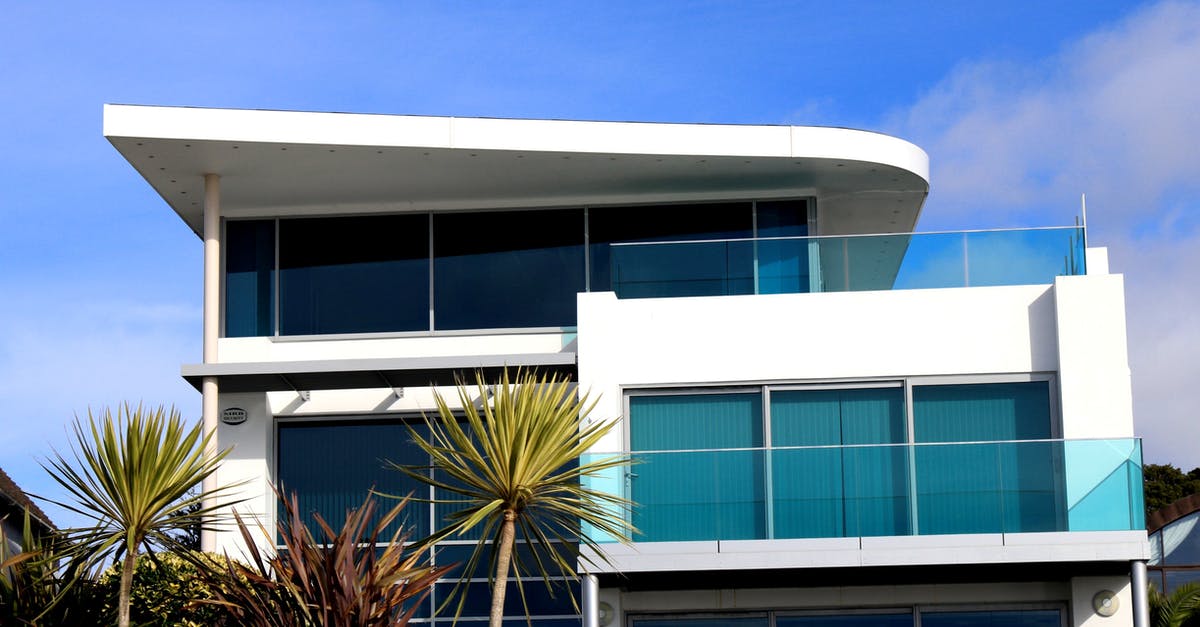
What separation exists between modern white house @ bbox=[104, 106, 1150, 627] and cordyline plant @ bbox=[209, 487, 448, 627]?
3177mm

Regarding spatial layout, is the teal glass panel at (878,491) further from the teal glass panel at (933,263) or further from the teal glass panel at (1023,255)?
the teal glass panel at (1023,255)

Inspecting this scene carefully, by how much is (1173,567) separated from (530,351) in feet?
40.9

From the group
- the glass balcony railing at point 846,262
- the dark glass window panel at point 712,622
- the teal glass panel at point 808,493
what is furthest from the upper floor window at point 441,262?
the teal glass panel at point 808,493

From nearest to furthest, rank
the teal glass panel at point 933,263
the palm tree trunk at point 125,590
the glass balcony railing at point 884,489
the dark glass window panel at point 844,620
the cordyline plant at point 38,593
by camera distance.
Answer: the palm tree trunk at point 125,590, the cordyline plant at point 38,593, the glass balcony railing at point 884,489, the dark glass window panel at point 844,620, the teal glass panel at point 933,263

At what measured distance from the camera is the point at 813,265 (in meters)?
17.6

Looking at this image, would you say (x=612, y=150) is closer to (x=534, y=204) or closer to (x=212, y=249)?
(x=534, y=204)

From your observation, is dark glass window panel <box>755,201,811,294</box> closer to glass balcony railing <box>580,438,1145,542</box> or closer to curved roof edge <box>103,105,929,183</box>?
curved roof edge <box>103,105,929,183</box>

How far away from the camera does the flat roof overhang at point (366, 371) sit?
18047 millimetres

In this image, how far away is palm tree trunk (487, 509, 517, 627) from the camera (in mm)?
12969

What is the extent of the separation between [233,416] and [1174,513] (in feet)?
49.9

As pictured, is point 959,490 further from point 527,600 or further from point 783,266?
point 527,600

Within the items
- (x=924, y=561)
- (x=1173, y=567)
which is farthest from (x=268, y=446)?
(x=1173, y=567)

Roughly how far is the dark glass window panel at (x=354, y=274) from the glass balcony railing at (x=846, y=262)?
9.68ft

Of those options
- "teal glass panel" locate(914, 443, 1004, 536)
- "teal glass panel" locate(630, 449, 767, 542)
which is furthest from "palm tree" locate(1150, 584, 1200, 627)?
"teal glass panel" locate(630, 449, 767, 542)
